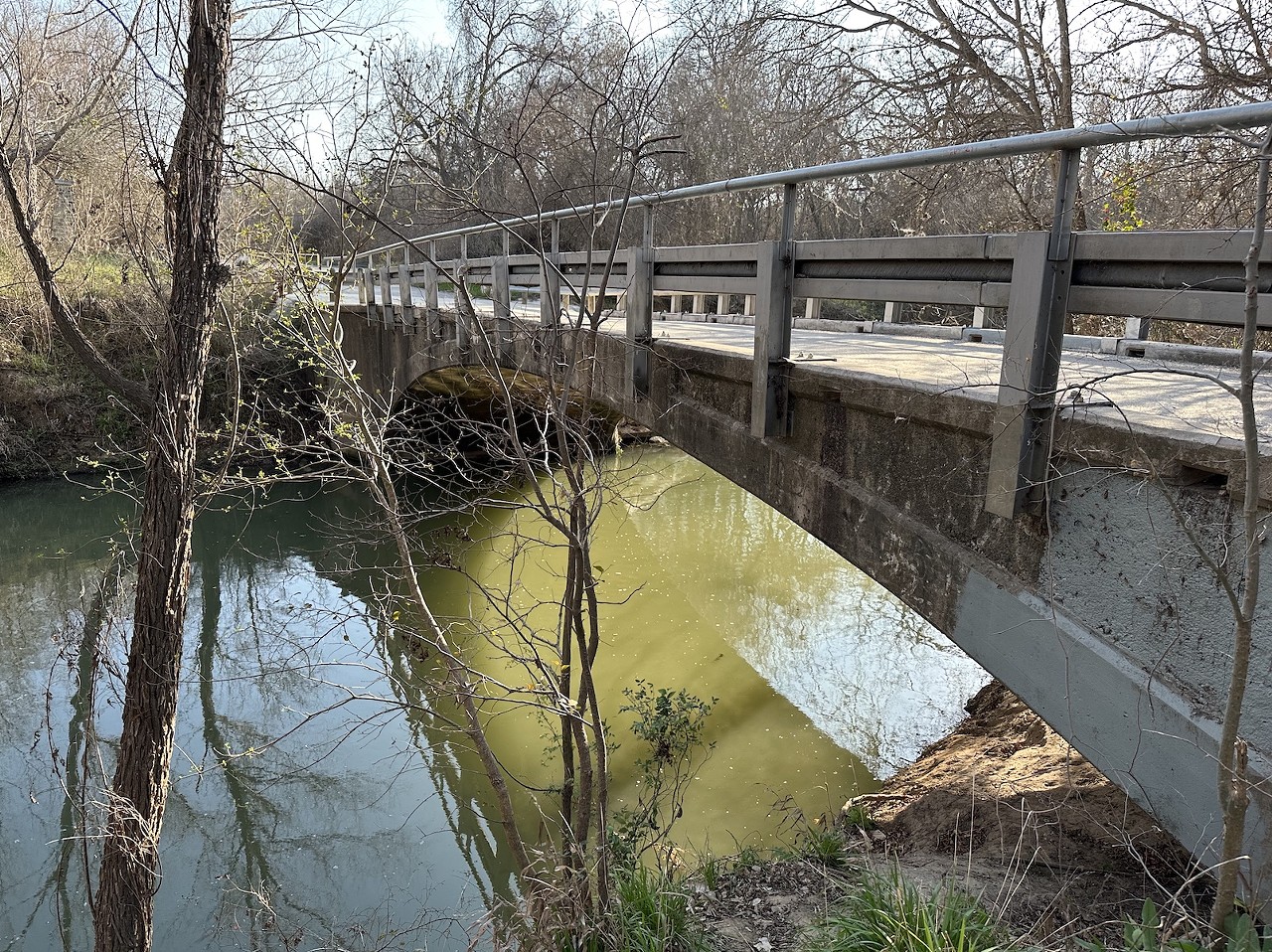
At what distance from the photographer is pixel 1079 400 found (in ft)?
8.23

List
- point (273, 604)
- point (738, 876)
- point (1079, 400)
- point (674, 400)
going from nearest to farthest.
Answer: point (1079, 400) < point (738, 876) < point (674, 400) < point (273, 604)

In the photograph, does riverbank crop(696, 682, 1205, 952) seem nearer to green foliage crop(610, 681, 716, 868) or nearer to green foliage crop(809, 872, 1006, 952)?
green foliage crop(809, 872, 1006, 952)

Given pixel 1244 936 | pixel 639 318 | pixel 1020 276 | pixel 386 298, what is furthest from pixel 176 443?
pixel 386 298

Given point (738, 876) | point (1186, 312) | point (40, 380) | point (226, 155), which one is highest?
point (226, 155)

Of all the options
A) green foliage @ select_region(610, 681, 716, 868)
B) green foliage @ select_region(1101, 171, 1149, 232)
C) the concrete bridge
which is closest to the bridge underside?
the concrete bridge

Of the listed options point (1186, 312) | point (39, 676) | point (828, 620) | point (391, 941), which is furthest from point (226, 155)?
point (828, 620)

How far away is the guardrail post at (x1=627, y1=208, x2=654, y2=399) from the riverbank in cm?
280

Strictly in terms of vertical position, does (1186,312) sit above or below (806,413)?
above

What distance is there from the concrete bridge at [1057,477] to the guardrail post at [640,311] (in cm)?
77

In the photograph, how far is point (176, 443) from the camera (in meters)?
5.36

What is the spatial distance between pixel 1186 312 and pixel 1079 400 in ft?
1.21

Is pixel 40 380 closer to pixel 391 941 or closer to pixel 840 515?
pixel 391 941

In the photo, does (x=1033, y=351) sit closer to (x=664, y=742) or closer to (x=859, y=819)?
(x=859, y=819)

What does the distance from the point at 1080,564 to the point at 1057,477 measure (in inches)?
11.3
